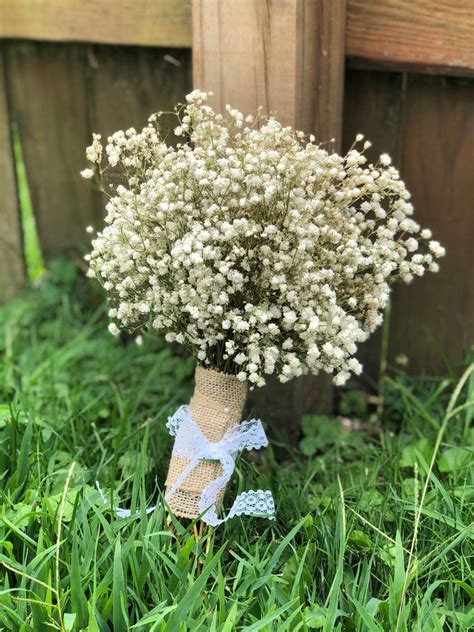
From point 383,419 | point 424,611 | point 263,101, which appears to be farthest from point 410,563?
point 263,101

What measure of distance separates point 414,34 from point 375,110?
0.29 meters

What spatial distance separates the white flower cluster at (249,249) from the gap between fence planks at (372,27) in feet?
1.79

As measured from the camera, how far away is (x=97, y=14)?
2611 millimetres

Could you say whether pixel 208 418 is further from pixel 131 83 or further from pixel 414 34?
pixel 131 83

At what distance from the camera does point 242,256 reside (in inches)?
67.6

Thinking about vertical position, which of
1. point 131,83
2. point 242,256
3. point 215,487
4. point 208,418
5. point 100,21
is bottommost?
point 215,487

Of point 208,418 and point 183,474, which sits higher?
point 208,418

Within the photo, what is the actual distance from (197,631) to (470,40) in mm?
1539

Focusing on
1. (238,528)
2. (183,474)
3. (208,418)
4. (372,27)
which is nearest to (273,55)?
(372,27)

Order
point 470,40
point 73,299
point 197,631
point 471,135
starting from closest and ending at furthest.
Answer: point 197,631
point 470,40
point 471,135
point 73,299

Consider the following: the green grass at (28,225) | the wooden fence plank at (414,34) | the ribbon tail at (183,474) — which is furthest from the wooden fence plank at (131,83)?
the ribbon tail at (183,474)

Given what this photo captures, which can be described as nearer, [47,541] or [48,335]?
[47,541]

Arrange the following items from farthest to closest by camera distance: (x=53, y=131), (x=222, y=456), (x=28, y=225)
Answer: (x=28, y=225), (x=53, y=131), (x=222, y=456)

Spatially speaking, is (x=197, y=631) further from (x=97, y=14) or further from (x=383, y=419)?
(x=97, y=14)
